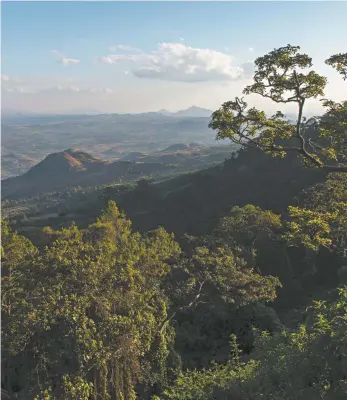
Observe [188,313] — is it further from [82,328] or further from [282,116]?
[282,116]

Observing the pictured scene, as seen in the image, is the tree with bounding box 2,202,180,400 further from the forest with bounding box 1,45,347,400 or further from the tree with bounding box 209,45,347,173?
the tree with bounding box 209,45,347,173

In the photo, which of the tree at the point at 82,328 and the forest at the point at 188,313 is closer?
the forest at the point at 188,313

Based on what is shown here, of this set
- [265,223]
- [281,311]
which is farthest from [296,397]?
[265,223]

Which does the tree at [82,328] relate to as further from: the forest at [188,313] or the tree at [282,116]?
the tree at [282,116]

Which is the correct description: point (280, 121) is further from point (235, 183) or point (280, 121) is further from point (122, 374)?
point (235, 183)

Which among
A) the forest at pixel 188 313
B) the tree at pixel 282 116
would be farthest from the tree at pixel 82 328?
the tree at pixel 282 116

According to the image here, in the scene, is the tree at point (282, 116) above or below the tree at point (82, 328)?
above

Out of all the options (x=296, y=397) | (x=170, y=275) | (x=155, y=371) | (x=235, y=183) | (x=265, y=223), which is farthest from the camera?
(x=235, y=183)

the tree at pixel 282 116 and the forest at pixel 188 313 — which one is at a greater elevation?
the tree at pixel 282 116

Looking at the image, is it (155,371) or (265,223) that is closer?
(155,371)

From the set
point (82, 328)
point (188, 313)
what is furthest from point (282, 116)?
point (188, 313)

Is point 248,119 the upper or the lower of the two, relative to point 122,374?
upper
